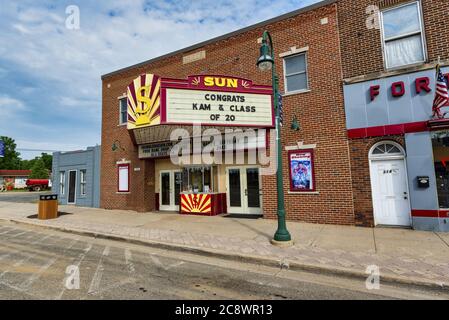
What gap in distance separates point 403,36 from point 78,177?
18.9 m

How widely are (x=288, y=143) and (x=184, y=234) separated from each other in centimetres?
532

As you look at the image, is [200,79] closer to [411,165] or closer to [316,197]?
[316,197]

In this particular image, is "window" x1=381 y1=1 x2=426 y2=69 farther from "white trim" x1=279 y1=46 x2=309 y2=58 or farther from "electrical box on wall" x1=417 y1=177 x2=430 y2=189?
"electrical box on wall" x1=417 y1=177 x2=430 y2=189

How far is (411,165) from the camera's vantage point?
8.85 meters

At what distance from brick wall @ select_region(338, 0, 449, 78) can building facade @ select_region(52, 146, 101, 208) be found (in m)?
14.8

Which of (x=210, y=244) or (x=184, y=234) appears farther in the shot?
(x=184, y=234)

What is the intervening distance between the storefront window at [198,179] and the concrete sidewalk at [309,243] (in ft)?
7.96

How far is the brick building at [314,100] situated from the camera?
936cm

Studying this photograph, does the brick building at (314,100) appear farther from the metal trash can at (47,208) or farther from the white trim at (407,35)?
the metal trash can at (47,208)

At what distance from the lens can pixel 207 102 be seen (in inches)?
352

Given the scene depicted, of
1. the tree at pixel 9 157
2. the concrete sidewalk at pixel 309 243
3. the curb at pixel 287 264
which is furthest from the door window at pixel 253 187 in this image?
the tree at pixel 9 157

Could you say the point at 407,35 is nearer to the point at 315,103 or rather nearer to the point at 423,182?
the point at 315,103

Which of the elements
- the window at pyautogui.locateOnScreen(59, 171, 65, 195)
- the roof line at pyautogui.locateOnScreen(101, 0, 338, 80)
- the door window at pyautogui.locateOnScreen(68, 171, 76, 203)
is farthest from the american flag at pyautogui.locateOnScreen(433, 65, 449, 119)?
the window at pyautogui.locateOnScreen(59, 171, 65, 195)

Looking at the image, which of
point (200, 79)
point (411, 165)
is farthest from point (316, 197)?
point (200, 79)
